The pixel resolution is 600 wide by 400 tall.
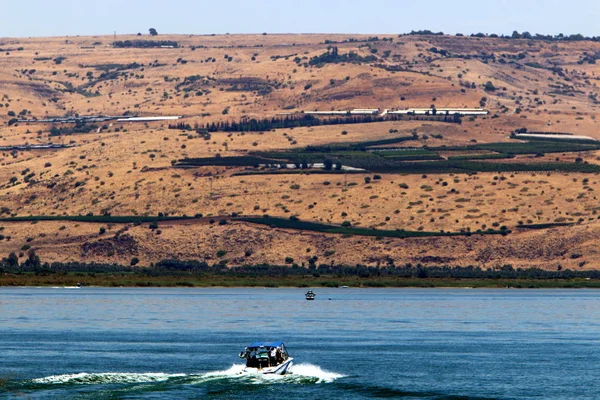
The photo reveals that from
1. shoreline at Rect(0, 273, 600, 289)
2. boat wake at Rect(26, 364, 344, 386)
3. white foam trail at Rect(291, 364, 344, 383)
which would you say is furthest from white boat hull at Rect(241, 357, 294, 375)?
shoreline at Rect(0, 273, 600, 289)

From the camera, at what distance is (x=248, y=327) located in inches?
4651

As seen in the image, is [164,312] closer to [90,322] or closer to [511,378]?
[90,322]

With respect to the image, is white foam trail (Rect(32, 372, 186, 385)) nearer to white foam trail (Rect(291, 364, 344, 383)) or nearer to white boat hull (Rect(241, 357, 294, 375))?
white boat hull (Rect(241, 357, 294, 375))

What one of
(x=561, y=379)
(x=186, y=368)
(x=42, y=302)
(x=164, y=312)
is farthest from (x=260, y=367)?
(x=42, y=302)

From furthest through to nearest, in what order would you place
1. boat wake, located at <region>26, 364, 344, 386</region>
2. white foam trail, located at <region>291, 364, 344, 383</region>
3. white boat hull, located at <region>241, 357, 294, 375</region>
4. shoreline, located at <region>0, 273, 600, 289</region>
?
shoreline, located at <region>0, 273, 600, 289</region>
white boat hull, located at <region>241, 357, 294, 375</region>
white foam trail, located at <region>291, 364, 344, 383</region>
boat wake, located at <region>26, 364, 344, 386</region>

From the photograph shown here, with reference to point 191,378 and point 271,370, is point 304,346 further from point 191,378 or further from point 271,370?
point 191,378

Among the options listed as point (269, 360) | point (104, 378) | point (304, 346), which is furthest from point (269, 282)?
point (104, 378)

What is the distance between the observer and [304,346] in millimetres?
102500

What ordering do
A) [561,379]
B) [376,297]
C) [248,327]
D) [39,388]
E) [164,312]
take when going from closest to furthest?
[39,388] → [561,379] → [248,327] → [164,312] → [376,297]

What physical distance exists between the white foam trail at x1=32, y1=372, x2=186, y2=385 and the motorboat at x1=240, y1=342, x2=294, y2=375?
18.5 ft

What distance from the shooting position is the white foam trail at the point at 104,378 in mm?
81062

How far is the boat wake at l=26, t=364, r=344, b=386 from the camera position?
81.4m

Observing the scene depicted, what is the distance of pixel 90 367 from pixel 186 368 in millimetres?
6466

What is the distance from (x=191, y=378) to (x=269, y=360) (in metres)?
6.08
